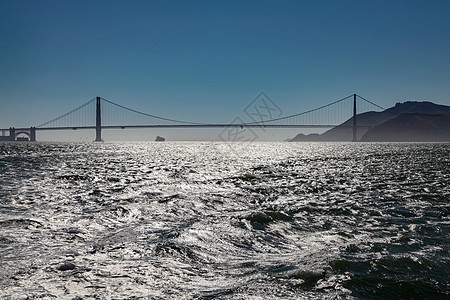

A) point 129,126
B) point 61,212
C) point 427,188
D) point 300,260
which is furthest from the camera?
point 129,126

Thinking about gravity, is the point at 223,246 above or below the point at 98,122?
below

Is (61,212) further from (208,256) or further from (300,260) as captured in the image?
(300,260)

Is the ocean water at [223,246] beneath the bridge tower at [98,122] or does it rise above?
beneath

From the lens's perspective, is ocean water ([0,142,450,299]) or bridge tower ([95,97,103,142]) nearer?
ocean water ([0,142,450,299])

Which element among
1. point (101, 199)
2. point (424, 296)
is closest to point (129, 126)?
point (101, 199)

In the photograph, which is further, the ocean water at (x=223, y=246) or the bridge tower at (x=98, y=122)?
the bridge tower at (x=98, y=122)

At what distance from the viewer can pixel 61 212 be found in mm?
9125

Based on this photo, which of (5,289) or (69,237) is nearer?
(5,289)

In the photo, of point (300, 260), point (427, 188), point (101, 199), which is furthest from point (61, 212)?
point (427, 188)

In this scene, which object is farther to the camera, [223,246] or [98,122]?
[98,122]

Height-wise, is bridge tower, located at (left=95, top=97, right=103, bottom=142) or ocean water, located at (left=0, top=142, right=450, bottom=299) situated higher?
bridge tower, located at (left=95, top=97, right=103, bottom=142)

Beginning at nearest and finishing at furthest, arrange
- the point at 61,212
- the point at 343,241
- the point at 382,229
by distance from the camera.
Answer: the point at 343,241
the point at 382,229
the point at 61,212

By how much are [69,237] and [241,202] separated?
5551 mm

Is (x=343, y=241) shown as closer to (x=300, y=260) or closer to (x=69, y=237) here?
(x=300, y=260)
